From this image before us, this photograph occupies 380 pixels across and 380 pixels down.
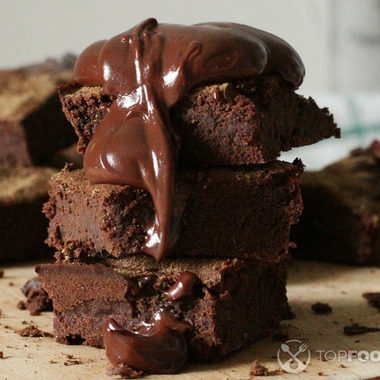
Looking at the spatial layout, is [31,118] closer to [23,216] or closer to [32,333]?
[23,216]

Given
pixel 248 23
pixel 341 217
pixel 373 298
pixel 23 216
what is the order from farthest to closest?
pixel 248 23, pixel 23 216, pixel 341 217, pixel 373 298

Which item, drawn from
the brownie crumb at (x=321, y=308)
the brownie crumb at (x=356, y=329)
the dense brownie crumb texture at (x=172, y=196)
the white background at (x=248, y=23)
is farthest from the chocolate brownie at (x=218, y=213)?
the white background at (x=248, y=23)

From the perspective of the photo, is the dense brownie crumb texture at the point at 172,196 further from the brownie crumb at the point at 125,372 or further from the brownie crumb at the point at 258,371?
the brownie crumb at the point at 258,371

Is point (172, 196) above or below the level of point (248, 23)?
below

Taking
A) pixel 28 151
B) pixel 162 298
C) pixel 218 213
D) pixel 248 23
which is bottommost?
pixel 162 298

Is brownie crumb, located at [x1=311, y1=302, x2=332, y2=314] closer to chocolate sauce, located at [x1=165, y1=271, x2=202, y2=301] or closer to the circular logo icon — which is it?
the circular logo icon

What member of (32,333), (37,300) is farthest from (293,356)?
(37,300)

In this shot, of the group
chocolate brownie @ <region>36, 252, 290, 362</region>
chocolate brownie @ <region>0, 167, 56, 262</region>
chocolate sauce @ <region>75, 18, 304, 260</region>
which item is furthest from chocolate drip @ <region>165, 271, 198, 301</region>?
chocolate brownie @ <region>0, 167, 56, 262</region>
